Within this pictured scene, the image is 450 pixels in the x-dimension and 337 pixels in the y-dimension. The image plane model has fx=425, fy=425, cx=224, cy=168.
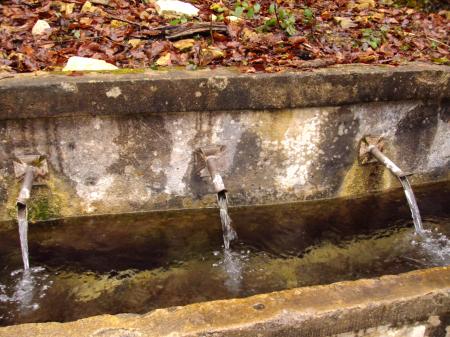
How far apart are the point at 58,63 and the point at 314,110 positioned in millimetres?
2085

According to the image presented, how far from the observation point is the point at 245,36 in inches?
156

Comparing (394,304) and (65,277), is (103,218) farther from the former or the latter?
(394,304)

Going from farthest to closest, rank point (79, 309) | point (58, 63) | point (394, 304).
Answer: point (58, 63) → point (79, 309) → point (394, 304)

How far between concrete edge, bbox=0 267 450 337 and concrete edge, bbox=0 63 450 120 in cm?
152

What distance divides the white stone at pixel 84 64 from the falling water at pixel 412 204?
247 centimetres

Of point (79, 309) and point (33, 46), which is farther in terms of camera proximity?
point (33, 46)

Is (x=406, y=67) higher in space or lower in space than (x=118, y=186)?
higher

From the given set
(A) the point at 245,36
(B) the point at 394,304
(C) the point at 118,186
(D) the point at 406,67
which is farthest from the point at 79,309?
(D) the point at 406,67

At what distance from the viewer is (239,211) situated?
364cm

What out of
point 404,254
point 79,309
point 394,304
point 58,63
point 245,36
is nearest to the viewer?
point 394,304

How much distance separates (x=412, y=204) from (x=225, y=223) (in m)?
1.51

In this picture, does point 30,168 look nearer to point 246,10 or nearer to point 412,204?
point 246,10

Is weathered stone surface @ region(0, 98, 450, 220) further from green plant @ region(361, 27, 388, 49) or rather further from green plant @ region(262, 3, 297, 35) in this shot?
green plant @ region(262, 3, 297, 35)

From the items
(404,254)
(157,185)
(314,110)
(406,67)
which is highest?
(406,67)
